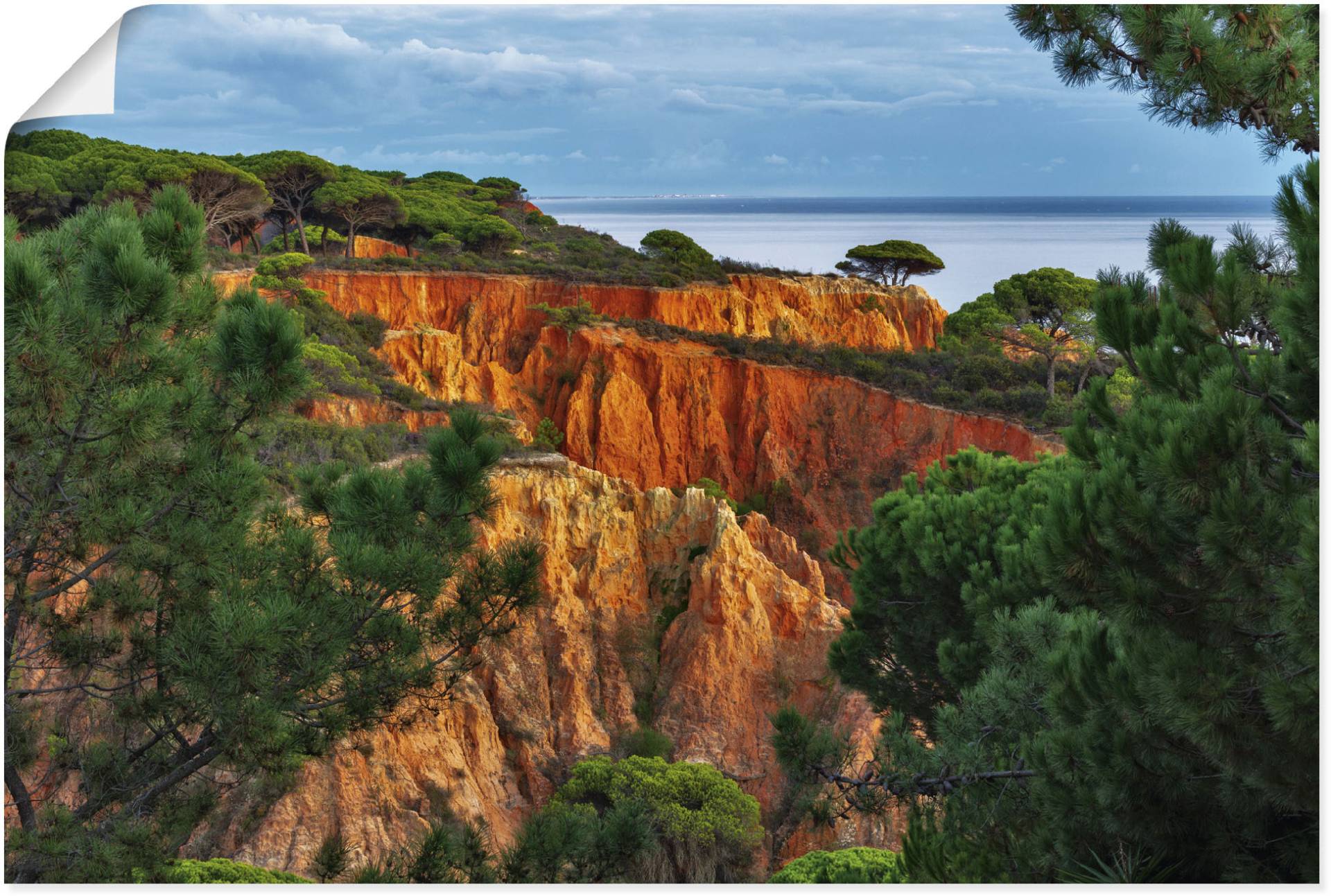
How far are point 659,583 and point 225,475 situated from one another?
838cm

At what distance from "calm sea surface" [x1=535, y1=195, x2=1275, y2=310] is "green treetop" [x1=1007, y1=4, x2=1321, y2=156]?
4553 millimetres

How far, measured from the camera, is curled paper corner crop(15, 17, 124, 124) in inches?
128

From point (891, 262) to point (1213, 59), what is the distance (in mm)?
21324

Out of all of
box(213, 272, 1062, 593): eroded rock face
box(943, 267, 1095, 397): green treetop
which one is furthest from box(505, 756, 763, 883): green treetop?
box(943, 267, 1095, 397): green treetop

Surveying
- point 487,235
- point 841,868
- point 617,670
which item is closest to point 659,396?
point 487,235

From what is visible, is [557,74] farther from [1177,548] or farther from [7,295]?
[1177,548]

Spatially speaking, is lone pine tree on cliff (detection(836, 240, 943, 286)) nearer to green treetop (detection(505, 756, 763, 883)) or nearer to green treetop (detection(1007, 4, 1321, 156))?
green treetop (detection(505, 756, 763, 883))

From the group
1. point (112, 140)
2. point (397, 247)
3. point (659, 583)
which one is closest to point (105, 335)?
point (659, 583)

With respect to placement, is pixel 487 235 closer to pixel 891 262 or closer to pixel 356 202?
pixel 356 202

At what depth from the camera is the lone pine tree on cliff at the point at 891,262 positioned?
23625 millimetres

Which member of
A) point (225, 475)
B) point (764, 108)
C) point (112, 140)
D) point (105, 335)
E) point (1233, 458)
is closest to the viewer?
point (1233, 458)

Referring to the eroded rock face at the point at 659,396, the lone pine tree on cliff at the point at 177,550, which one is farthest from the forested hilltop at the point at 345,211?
the lone pine tree on cliff at the point at 177,550

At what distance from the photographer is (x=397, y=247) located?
23203 mm

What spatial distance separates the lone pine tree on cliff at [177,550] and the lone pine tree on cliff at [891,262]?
67.1 ft
